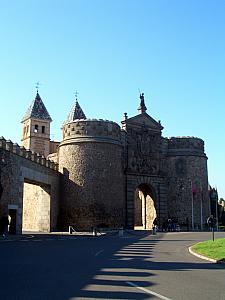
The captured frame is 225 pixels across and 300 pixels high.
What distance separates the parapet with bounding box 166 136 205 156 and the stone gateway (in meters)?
0.12

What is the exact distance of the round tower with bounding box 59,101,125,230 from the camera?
131 feet

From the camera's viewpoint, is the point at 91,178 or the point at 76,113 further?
the point at 76,113

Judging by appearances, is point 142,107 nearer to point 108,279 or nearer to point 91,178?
point 91,178

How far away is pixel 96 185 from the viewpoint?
131ft

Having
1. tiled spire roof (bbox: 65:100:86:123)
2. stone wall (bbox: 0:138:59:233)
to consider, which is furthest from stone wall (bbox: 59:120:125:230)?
tiled spire roof (bbox: 65:100:86:123)

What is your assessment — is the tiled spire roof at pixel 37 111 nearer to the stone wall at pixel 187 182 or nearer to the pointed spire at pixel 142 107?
the pointed spire at pixel 142 107

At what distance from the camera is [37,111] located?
6819 cm

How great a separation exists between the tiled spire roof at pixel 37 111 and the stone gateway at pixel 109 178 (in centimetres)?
2090

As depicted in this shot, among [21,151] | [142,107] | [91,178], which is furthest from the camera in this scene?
[142,107]

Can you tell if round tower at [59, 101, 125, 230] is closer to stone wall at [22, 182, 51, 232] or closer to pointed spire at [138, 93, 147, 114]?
stone wall at [22, 182, 51, 232]

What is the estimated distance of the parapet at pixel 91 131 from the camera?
4119cm

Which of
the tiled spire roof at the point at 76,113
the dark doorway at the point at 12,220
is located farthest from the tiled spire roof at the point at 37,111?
the dark doorway at the point at 12,220

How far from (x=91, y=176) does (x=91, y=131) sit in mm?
4734

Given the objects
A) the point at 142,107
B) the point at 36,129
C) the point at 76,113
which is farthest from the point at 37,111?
the point at 142,107
